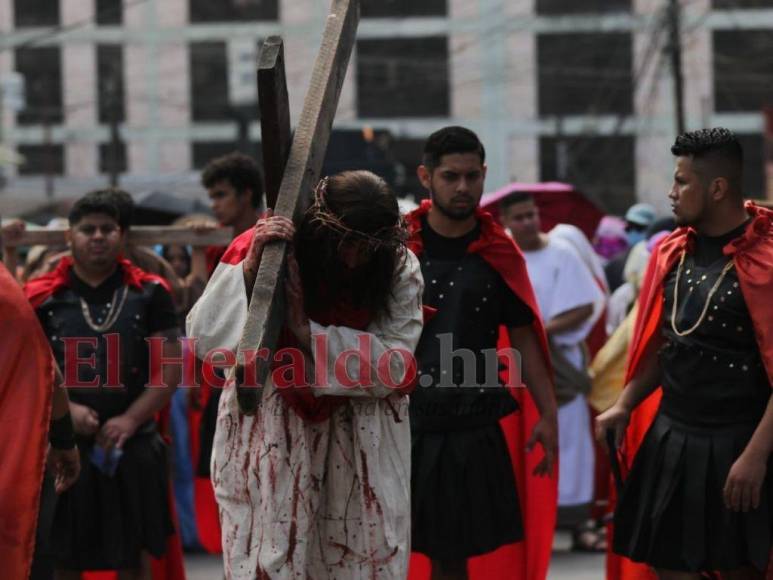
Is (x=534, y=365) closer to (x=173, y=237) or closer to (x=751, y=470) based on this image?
(x=751, y=470)

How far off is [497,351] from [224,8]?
4449cm

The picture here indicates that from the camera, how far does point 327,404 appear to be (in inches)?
182

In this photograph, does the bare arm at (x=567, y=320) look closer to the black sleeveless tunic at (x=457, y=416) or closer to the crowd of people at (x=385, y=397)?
the crowd of people at (x=385, y=397)

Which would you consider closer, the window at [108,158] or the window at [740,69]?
the window at [740,69]

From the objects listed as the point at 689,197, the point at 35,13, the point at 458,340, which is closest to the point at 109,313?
the point at 458,340

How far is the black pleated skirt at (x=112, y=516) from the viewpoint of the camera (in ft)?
21.6

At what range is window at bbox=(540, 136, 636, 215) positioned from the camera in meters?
46.8

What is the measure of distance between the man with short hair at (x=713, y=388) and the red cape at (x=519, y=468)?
2.31 ft

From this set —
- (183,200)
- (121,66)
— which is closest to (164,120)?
(121,66)

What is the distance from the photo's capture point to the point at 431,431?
6.11m

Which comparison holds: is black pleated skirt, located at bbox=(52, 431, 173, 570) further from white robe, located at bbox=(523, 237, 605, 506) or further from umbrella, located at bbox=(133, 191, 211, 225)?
umbrella, located at bbox=(133, 191, 211, 225)

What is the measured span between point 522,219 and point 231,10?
4158 cm

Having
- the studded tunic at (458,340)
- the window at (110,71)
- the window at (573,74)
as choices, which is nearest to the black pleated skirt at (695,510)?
the studded tunic at (458,340)

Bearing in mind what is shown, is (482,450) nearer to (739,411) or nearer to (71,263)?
(739,411)
